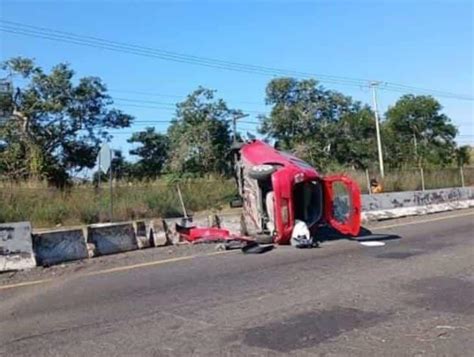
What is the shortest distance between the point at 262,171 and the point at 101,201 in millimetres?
8922

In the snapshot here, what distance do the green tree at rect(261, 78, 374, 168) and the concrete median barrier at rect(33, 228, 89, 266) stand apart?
47574 mm

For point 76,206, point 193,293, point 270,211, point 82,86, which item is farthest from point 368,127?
point 193,293

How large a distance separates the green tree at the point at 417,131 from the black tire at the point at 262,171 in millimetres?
53305

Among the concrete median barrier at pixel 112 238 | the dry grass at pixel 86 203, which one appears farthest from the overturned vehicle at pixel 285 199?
the dry grass at pixel 86 203

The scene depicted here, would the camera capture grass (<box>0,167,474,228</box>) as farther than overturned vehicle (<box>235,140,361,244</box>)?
Yes

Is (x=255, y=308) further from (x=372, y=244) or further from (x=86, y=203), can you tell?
(x=86, y=203)

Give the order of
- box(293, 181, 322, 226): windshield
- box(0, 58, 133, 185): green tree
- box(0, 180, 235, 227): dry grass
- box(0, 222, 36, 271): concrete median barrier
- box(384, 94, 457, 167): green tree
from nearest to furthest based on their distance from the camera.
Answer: box(0, 222, 36, 271): concrete median barrier
box(293, 181, 322, 226): windshield
box(0, 180, 235, 227): dry grass
box(0, 58, 133, 185): green tree
box(384, 94, 457, 167): green tree

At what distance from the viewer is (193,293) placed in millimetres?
7863

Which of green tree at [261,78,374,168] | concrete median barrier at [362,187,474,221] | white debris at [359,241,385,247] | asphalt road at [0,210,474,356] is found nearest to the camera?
asphalt road at [0,210,474,356]

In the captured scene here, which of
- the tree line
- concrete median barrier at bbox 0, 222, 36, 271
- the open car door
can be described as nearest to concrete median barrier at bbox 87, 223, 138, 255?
concrete median barrier at bbox 0, 222, 36, 271

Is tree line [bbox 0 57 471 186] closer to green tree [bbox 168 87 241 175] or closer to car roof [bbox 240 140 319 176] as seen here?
green tree [bbox 168 87 241 175]

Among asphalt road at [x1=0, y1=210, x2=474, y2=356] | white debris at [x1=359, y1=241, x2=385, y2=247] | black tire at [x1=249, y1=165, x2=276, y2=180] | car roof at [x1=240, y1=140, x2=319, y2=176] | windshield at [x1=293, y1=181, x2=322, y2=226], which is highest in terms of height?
car roof at [x1=240, y1=140, x2=319, y2=176]

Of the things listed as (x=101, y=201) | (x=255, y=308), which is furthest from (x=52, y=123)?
(x=255, y=308)

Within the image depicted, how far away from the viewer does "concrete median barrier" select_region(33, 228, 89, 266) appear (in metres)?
10.7
